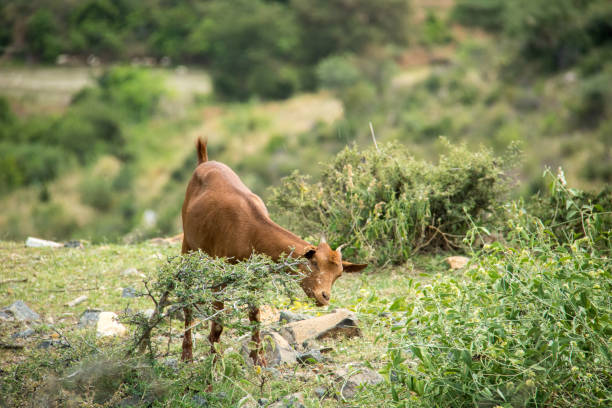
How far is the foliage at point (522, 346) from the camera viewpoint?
3.68 metres

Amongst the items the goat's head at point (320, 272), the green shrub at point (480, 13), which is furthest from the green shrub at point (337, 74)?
the goat's head at point (320, 272)

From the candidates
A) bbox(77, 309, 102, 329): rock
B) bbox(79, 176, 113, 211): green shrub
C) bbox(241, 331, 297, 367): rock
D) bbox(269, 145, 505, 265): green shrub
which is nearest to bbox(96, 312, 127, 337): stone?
bbox(77, 309, 102, 329): rock

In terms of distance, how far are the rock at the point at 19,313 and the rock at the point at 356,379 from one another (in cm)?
332

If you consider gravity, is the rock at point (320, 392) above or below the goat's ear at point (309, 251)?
below

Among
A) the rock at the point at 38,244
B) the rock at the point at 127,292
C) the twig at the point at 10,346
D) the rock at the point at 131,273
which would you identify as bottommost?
the rock at the point at 38,244

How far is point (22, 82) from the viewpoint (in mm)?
41625

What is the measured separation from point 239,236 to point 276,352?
0.95 meters

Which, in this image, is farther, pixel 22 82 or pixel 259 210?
pixel 22 82

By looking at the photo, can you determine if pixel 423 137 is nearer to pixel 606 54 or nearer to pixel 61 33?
pixel 606 54

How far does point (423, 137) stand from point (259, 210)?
2732 cm

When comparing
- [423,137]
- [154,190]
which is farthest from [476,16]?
[154,190]

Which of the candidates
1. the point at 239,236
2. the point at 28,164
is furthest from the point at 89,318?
the point at 28,164

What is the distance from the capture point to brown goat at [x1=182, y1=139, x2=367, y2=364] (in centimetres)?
487

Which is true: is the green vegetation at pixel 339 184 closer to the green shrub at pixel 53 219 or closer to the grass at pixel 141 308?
the grass at pixel 141 308
